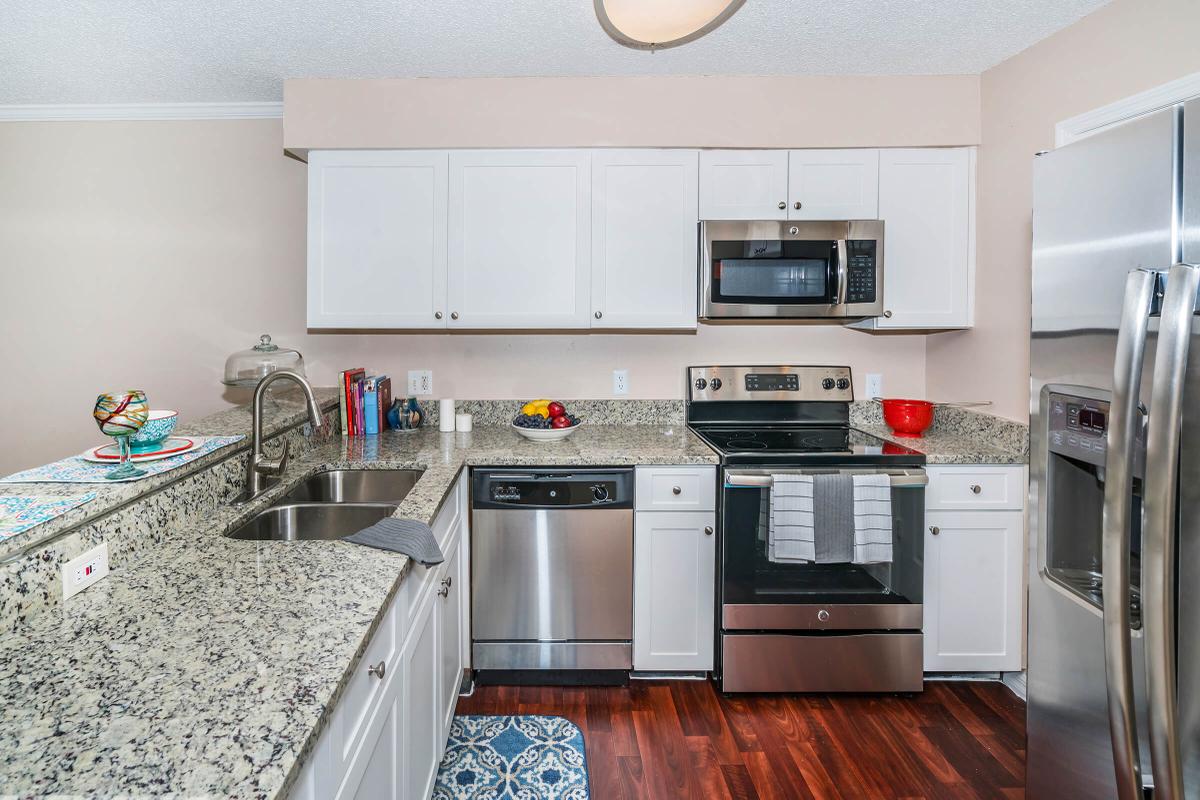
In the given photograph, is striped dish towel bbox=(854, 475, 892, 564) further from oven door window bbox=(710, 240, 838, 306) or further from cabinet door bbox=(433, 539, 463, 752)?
cabinet door bbox=(433, 539, 463, 752)

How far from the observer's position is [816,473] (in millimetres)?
2244

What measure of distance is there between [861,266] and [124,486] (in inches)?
99.6

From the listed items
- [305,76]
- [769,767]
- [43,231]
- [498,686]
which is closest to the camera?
[769,767]

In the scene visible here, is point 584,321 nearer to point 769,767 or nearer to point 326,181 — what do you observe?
point 326,181

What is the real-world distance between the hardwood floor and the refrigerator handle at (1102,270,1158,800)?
104cm

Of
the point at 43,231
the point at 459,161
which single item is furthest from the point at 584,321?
the point at 43,231

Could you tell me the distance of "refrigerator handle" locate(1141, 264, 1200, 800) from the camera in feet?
2.96

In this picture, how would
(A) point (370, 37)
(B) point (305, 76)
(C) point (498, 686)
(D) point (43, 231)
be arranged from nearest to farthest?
(A) point (370, 37) → (C) point (498, 686) → (B) point (305, 76) → (D) point (43, 231)

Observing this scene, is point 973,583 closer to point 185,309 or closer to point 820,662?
point 820,662

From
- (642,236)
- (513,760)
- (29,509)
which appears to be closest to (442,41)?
(642,236)

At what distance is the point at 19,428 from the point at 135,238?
1084 millimetres

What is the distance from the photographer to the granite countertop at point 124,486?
1068mm

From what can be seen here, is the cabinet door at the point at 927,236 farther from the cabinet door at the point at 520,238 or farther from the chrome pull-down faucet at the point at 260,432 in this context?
the chrome pull-down faucet at the point at 260,432

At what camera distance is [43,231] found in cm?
299
